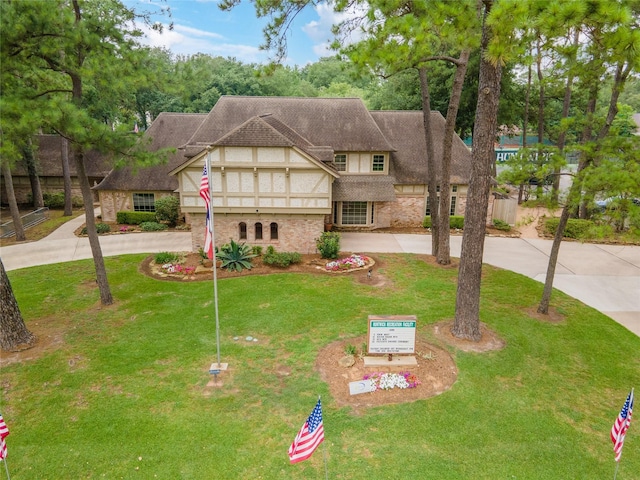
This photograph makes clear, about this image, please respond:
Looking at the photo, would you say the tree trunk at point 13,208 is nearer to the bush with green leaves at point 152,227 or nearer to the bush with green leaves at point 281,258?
the bush with green leaves at point 152,227

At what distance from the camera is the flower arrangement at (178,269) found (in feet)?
55.7

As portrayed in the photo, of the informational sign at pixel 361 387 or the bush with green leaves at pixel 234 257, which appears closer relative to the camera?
the informational sign at pixel 361 387

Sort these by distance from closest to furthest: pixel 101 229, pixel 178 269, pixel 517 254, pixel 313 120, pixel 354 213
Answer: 1. pixel 178 269
2. pixel 517 254
3. pixel 101 229
4. pixel 354 213
5. pixel 313 120

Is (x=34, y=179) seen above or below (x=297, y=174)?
below

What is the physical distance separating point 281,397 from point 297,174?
11.1m

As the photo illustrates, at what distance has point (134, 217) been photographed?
2470 cm

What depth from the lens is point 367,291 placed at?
15188 mm

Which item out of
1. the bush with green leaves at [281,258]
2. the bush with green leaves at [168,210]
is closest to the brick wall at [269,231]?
the bush with green leaves at [281,258]

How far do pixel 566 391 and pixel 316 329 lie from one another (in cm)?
647

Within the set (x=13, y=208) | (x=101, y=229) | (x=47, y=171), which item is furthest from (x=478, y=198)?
(x=47, y=171)

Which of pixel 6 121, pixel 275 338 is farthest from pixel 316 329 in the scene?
pixel 6 121

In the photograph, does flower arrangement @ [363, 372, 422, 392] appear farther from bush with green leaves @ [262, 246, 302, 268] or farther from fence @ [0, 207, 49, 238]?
fence @ [0, 207, 49, 238]

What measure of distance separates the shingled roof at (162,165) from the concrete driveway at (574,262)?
38.0 feet

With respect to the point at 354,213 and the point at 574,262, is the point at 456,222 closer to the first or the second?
the point at 354,213
